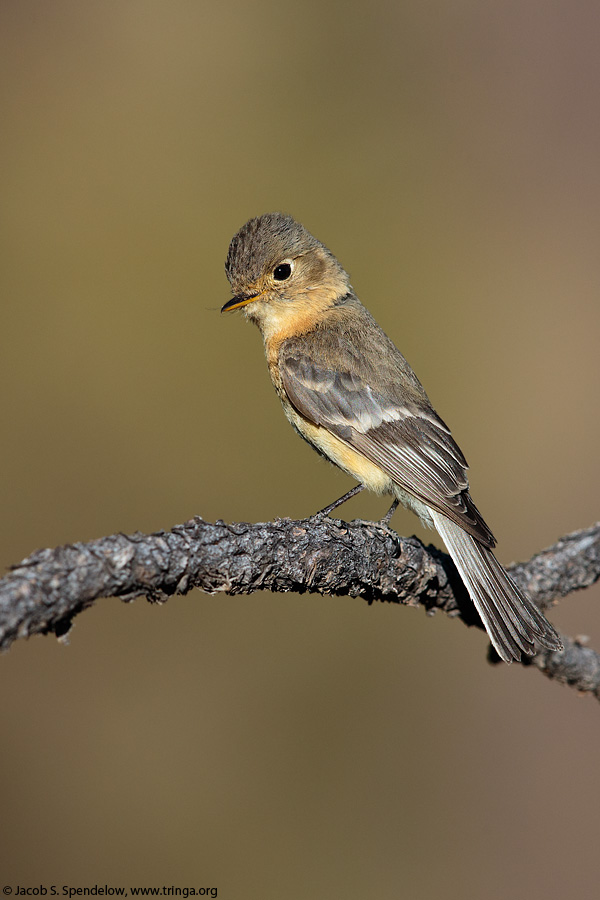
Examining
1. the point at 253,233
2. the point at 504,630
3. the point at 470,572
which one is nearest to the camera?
the point at 504,630

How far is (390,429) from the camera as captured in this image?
4488mm

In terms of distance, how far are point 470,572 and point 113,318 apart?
4104 mm

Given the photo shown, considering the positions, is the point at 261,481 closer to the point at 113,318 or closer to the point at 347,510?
the point at 347,510

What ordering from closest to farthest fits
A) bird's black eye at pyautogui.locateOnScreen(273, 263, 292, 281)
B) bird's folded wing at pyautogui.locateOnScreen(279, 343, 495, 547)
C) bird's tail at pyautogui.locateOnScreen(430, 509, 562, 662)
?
bird's tail at pyautogui.locateOnScreen(430, 509, 562, 662)
bird's folded wing at pyautogui.locateOnScreen(279, 343, 495, 547)
bird's black eye at pyautogui.locateOnScreen(273, 263, 292, 281)

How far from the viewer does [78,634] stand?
19.2ft

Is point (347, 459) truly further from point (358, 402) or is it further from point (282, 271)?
point (282, 271)

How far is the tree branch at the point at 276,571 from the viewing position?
1983mm

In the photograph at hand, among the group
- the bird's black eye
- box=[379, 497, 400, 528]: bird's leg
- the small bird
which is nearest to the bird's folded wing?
the small bird

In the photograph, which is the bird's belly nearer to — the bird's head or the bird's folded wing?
the bird's folded wing

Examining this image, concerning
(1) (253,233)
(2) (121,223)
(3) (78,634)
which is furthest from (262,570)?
(2) (121,223)

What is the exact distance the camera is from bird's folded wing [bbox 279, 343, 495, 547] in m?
4.23

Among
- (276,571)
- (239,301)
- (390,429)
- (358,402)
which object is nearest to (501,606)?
(390,429)

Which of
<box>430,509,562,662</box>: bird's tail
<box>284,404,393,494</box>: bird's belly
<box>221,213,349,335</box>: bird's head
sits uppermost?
<box>221,213,349,335</box>: bird's head

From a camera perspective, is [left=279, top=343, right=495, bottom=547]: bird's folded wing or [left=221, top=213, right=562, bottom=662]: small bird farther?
[left=279, top=343, right=495, bottom=547]: bird's folded wing
